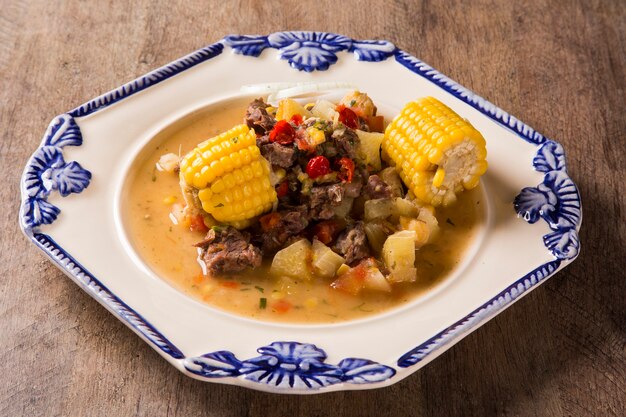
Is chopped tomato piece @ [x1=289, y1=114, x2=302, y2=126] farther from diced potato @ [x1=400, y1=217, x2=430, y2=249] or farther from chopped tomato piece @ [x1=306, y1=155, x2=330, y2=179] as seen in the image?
diced potato @ [x1=400, y1=217, x2=430, y2=249]

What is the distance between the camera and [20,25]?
23.7ft

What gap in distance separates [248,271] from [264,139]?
0.86 m

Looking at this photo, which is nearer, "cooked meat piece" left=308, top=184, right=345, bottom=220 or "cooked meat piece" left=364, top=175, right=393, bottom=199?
"cooked meat piece" left=308, top=184, right=345, bottom=220

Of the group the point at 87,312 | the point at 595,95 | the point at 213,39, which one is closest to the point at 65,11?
the point at 213,39

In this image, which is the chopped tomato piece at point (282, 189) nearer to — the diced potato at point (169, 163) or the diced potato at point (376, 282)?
the diced potato at point (376, 282)

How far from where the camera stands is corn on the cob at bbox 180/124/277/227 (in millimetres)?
4879

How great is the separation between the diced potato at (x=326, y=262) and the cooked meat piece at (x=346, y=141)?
669 mm

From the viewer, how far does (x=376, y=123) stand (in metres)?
5.80

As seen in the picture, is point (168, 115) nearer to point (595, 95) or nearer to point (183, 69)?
point (183, 69)

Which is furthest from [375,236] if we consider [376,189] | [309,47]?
[309,47]

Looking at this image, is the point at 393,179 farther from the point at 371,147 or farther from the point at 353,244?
the point at 353,244

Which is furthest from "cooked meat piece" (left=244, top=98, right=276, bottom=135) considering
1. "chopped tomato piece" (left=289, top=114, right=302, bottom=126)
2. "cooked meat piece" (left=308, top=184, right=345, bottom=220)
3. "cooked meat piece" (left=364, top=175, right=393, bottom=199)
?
"cooked meat piece" (left=364, top=175, right=393, bottom=199)

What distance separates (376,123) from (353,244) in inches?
45.7

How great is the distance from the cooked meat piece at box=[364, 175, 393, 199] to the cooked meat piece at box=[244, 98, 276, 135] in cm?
76
